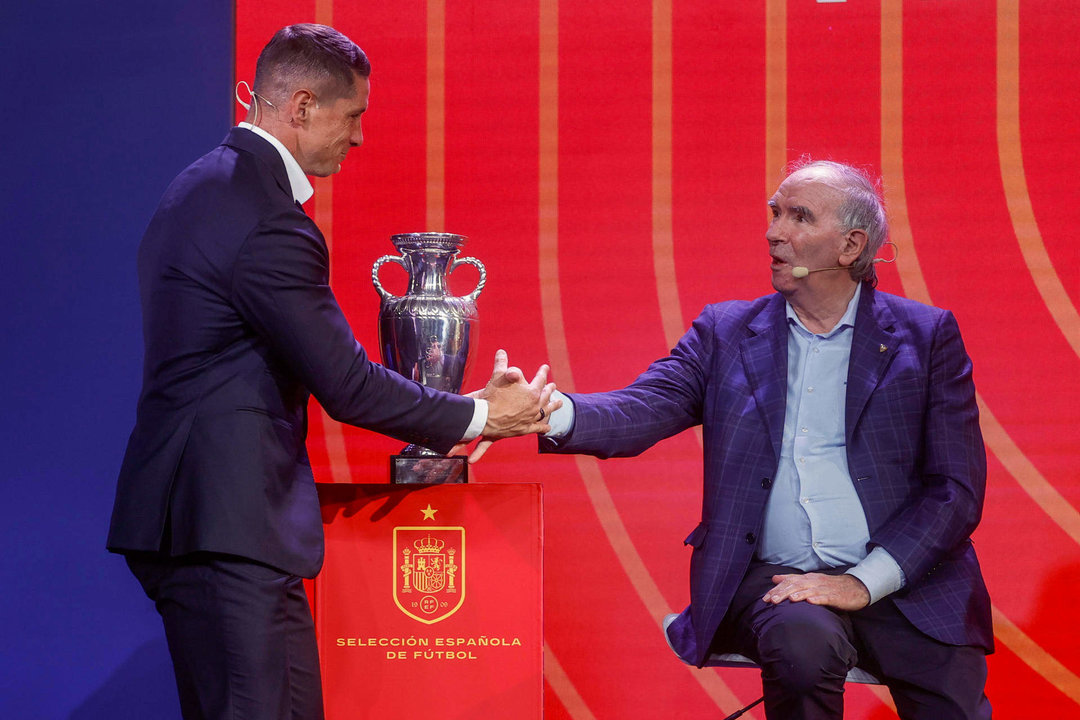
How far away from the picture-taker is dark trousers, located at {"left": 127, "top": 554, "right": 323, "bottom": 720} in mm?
1729

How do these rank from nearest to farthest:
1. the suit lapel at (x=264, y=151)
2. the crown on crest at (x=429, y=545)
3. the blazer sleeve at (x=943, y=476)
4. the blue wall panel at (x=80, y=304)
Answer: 1. the suit lapel at (x=264, y=151)
2. the blazer sleeve at (x=943, y=476)
3. the crown on crest at (x=429, y=545)
4. the blue wall panel at (x=80, y=304)

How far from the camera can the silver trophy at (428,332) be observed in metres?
2.35

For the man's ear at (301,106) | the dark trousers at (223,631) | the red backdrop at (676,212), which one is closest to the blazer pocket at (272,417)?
the dark trousers at (223,631)

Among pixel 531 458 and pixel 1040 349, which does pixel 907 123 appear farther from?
pixel 531 458

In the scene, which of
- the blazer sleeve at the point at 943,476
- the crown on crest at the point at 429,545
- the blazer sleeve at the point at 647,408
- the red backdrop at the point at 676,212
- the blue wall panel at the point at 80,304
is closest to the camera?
the blazer sleeve at the point at 943,476

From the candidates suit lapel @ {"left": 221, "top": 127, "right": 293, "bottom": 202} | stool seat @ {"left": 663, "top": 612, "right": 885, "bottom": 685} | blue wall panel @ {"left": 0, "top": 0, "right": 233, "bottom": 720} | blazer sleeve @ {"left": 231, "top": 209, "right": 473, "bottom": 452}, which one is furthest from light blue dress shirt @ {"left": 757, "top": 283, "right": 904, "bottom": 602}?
blue wall panel @ {"left": 0, "top": 0, "right": 233, "bottom": 720}

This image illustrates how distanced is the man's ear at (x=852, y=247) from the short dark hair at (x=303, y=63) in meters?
1.17

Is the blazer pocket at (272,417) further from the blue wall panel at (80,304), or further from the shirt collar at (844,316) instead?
the blue wall panel at (80,304)

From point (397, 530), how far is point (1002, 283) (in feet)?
6.61

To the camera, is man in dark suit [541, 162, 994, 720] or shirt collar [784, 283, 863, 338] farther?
shirt collar [784, 283, 863, 338]

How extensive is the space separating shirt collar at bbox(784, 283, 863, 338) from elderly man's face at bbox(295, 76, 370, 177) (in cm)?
106

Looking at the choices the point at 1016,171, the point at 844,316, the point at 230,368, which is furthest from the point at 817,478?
the point at 1016,171

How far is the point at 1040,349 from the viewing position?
316cm

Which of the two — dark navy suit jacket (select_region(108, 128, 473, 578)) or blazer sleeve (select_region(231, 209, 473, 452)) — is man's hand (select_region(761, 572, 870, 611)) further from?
dark navy suit jacket (select_region(108, 128, 473, 578))
